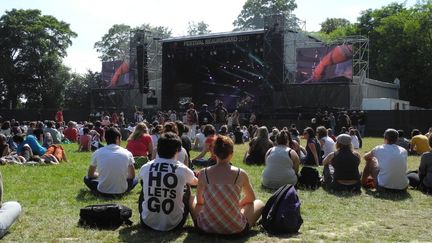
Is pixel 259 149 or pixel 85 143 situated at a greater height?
pixel 259 149

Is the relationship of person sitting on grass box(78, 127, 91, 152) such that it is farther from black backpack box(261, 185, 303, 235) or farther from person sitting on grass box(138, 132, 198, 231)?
black backpack box(261, 185, 303, 235)

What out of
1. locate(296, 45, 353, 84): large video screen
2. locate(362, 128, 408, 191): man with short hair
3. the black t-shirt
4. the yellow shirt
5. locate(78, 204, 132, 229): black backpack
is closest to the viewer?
locate(78, 204, 132, 229): black backpack

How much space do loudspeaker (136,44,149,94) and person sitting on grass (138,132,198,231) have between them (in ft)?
87.7

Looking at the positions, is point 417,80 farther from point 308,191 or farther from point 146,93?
point 308,191

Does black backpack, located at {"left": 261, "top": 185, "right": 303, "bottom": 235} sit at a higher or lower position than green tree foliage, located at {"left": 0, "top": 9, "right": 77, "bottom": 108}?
lower

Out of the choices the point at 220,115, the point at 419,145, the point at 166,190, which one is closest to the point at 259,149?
the point at 419,145

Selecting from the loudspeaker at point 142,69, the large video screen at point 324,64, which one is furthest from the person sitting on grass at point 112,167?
the loudspeaker at point 142,69

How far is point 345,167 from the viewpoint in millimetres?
8070

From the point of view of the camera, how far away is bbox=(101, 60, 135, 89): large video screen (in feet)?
107

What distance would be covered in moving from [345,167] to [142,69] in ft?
81.0

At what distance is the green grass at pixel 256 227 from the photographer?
16.6ft

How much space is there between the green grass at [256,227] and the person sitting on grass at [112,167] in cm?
19

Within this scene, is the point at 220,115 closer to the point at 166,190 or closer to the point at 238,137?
the point at 238,137

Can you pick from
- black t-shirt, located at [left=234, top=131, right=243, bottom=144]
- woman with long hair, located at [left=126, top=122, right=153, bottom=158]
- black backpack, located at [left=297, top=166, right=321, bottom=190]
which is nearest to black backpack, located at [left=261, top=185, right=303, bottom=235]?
black backpack, located at [left=297, top=166, right=321, bottom=190]
